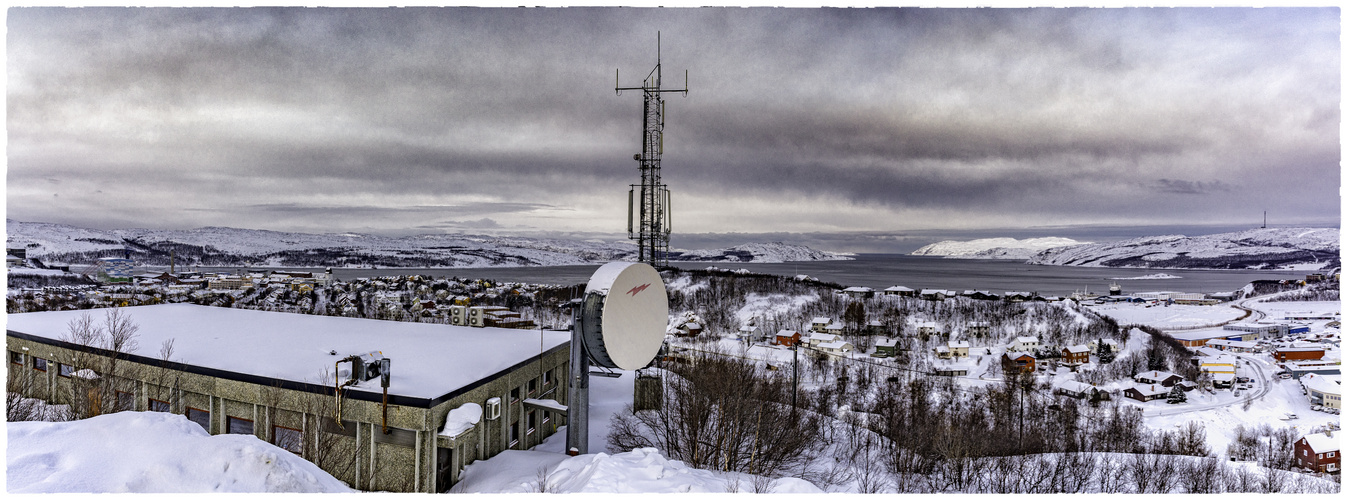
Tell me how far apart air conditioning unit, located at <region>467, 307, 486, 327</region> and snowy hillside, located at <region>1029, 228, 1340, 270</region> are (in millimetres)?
15788

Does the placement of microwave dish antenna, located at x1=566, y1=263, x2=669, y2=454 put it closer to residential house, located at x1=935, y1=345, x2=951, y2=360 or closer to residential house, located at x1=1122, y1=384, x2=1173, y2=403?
residential house, located at x1=1122, y1=384, x2=1173, y2=403

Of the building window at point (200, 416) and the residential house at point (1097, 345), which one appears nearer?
the building window at point (200, 416)

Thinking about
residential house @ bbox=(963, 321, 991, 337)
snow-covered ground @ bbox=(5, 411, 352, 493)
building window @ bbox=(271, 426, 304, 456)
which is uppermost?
snow-covered ground @ bbox=(5, 411, 352, 493)

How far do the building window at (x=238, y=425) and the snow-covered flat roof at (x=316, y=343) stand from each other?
2.83 ft

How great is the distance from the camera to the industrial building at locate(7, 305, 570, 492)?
800 centimetres

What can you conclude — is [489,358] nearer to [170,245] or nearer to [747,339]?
[747,339]

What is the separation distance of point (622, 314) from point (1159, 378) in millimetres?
31272

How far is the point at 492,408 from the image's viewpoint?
9070 millimetres

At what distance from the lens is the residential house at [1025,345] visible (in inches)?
1296

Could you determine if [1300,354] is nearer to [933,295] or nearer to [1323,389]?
[1323,389]

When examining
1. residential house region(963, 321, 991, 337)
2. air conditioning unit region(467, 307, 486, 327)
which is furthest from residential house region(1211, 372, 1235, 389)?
air conditioning unit region(467, 307, 486, 327)

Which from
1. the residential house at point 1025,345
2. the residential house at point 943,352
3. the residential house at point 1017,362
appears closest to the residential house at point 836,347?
the residential house at point 943,352

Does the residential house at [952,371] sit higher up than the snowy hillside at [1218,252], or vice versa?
the snowy hillside at [1218,252]

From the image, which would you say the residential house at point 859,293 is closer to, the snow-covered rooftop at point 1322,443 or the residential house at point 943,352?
the residential house at point 943,352
